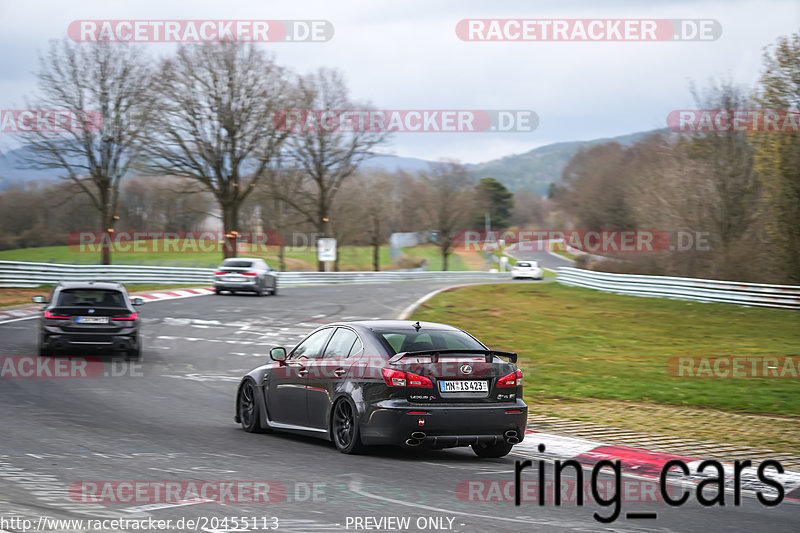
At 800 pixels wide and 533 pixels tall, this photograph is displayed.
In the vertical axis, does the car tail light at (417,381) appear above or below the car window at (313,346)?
below

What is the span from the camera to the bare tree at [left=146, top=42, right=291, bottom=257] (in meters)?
55.7

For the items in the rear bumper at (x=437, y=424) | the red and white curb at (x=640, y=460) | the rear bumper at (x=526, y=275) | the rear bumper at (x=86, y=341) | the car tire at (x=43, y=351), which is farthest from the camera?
the rear bumper at (x=526, y=275)

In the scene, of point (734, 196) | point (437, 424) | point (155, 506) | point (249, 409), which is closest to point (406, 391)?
point (437, 424)

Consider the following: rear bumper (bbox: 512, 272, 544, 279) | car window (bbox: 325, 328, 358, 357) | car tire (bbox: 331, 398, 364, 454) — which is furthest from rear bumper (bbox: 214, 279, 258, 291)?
rear bumper (bbox: 512, 272, 544, 279)

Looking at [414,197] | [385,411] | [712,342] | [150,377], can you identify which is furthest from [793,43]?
[414,197]

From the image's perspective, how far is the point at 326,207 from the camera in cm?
7181

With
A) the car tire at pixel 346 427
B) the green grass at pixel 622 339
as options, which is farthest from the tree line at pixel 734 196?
the car tire at pixel 346 427

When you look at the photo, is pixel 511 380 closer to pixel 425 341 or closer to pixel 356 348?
pixel 425 341

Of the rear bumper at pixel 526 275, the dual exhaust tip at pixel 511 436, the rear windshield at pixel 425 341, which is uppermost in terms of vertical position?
the rear windshield at pixel 425 341

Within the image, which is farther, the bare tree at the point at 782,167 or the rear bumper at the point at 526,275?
the rear bumper at the point at 526,275

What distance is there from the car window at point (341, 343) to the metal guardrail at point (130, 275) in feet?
102

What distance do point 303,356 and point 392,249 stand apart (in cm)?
10095

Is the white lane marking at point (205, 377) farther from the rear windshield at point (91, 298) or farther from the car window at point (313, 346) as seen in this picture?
the car window at point (313, 346)

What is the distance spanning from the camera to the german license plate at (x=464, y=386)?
875cm
